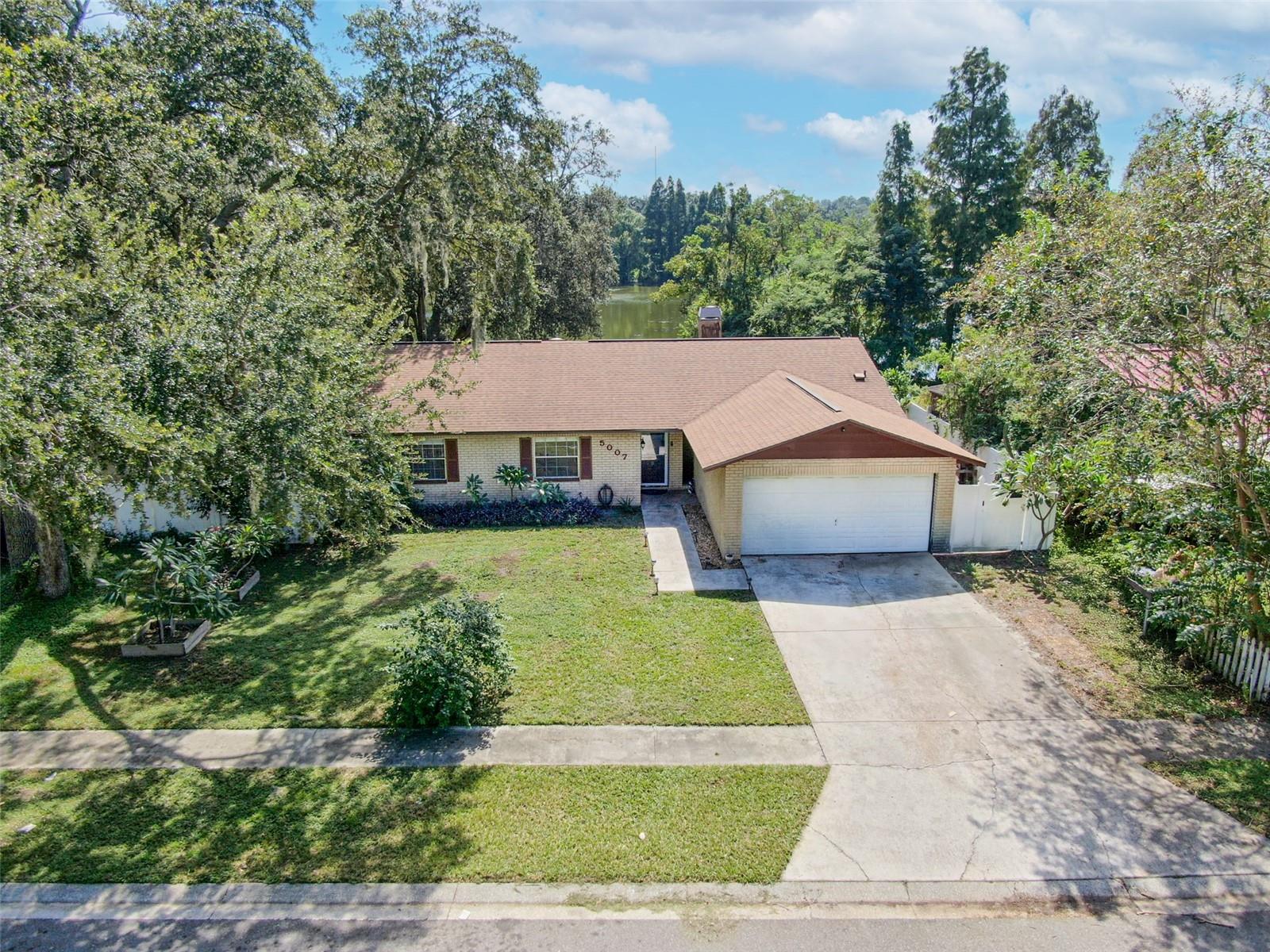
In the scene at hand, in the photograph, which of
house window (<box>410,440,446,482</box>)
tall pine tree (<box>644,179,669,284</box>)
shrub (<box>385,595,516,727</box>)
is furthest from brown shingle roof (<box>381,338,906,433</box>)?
tall pine tree (<box>644,179,669,284</box>)

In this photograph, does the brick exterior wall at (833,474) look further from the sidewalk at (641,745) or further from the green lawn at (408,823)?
the green lawn at (408,823)

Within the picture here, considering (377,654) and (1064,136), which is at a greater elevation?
(1064,136)

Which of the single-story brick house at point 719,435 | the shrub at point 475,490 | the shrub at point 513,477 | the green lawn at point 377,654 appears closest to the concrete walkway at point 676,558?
the green lawn at point 377,654

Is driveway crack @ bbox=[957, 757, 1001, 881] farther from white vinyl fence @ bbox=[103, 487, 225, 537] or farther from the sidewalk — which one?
white vinyl fence @ bbox=[103, 487, 225, 537]

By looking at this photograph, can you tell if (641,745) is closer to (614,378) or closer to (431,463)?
(431,463)

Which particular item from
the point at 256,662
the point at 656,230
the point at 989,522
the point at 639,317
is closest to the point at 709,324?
the point at 989,522

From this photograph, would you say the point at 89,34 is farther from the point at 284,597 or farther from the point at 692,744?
the point at 692,744
